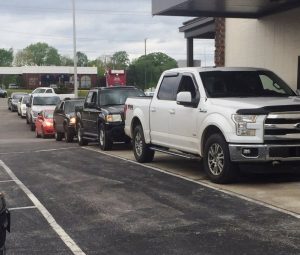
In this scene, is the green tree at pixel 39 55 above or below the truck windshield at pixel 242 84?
above

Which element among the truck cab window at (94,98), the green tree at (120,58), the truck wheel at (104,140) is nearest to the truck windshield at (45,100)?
the truck cab window at (94,98)

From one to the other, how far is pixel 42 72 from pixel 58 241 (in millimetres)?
92791

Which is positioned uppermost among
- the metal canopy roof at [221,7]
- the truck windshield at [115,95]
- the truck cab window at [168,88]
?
the metal canopy roof at [221,7]

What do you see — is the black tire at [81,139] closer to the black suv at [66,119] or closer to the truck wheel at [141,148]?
the black suv at [66,119]

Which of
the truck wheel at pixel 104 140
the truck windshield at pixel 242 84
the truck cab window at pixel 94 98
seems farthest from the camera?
the truck cab window at pixel 94 98

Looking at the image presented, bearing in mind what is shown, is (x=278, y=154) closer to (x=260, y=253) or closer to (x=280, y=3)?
(x=260, y=253)

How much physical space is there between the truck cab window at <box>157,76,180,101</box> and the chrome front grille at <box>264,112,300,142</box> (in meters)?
2.64

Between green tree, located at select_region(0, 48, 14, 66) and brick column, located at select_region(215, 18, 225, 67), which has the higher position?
green tree, located at select_region(0, 48, 14, 66)

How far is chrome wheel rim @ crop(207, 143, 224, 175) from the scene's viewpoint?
966 centimetres

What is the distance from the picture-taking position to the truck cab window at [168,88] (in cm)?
1153

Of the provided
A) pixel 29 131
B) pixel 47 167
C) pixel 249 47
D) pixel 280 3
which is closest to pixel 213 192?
pixel 47 167

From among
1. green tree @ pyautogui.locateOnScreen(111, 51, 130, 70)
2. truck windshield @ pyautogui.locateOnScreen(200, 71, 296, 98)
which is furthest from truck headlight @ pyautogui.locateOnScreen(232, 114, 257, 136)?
green tree @ pyautogui.locateOnScreen(111, 51, 130, 70)

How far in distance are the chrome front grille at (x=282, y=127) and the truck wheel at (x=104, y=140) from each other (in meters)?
7.46

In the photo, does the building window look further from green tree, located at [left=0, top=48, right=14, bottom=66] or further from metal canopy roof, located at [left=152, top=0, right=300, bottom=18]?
green tree, located at [left=0, top=48, right=14, bottom=66]
